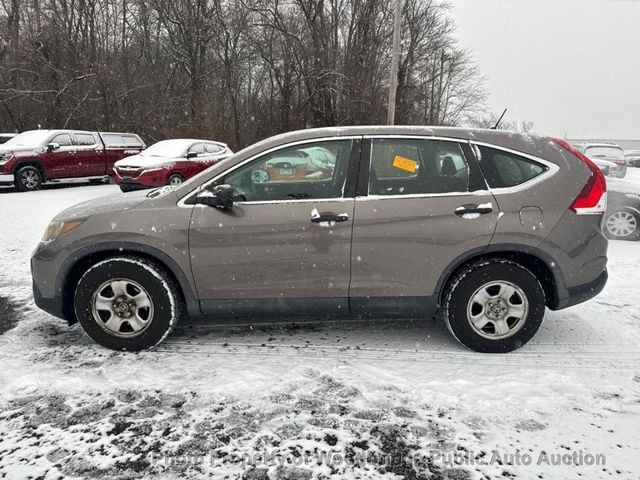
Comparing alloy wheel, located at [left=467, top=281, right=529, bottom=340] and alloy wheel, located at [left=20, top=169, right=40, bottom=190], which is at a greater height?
alloy wheel, located at [left=20, top=169, right=40, bottom=190]

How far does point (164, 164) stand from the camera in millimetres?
12844

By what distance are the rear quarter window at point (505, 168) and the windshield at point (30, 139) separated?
13.9m

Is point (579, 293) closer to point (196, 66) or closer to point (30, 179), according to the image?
point (30, 179)

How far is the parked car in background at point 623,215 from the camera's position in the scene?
8188 mm

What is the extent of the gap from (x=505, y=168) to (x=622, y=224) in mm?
6080

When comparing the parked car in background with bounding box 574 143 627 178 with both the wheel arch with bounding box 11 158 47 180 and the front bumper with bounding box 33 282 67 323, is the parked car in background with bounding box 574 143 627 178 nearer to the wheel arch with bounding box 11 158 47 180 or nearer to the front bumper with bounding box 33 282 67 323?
the front bumper with bounding box 33 282 67 323

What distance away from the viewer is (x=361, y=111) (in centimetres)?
2544

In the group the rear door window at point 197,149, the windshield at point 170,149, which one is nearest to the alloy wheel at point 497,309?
the windshield at point 170,149

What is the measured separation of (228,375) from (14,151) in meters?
13.1

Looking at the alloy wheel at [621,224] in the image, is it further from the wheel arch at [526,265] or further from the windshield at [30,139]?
the windshield at [30,139]

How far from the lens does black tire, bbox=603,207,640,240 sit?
322 inches

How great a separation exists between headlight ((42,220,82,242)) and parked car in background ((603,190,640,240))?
8.19 m

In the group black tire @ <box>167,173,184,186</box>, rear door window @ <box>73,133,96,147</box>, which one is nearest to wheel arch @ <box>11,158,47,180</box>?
rear door window @ <box>73,133,96,147</box>

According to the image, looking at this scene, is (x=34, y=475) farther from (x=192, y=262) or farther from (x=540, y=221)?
(x=540, y=221)
